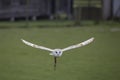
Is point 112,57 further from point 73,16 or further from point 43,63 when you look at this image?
point 73,16

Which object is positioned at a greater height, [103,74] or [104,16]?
[103,74]

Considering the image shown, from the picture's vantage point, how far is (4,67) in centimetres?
680

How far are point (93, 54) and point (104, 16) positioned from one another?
9563 millimetres

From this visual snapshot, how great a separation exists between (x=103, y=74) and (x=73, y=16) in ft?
38.4

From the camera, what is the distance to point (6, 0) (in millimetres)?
17812

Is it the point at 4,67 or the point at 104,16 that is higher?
the point at 4,67

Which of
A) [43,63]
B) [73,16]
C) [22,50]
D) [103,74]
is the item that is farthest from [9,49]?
[73,16]

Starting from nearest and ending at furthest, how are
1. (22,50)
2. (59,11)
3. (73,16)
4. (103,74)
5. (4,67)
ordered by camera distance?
(103,74) → (4,67) → (22,50) → (73,16) → (59,11)

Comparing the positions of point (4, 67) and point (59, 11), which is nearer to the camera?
point (4, 67)

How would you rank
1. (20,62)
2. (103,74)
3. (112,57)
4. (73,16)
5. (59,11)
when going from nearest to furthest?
(103,74) < (20,62) < (112,57) < (73,16) < (59,11)

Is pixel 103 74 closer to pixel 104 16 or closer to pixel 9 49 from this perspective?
pixel 9 49

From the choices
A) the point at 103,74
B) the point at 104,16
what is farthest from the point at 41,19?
the point at 103,74

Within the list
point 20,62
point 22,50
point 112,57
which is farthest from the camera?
point 22,50

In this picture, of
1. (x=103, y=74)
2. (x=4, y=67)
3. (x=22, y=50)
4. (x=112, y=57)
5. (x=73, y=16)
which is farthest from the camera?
(x=73, y=16)
